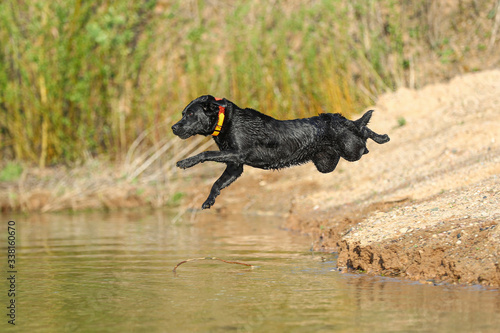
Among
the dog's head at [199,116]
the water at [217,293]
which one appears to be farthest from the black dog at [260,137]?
the water at [217,293]

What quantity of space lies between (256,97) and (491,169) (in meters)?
8.02

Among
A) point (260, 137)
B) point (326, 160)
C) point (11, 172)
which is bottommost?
point (326, 160)

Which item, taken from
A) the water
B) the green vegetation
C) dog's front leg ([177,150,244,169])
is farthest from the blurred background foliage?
dog's front leg ([177,150,244,169])

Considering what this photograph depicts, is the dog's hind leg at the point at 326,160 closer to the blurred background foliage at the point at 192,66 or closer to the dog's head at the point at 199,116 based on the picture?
the dog's head at the point at 199,116

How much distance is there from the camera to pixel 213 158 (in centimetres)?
756

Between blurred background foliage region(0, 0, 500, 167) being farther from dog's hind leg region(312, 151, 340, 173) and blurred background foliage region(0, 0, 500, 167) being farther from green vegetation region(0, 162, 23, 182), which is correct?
dog's hind leg region(312, 151, 340, 173)

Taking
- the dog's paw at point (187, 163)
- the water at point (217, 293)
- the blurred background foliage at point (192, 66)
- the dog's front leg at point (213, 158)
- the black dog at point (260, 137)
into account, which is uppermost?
the blurred background foliage at point (192, 66)

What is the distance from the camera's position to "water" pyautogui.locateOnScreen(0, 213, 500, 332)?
593cm

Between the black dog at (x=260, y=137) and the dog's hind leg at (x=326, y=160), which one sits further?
the dog's hind leg at (x=326, y=160)

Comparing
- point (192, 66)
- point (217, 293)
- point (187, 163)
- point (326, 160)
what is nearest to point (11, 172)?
point (192, 66)

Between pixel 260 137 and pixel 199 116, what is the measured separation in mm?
659

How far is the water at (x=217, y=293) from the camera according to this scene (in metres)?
5.93

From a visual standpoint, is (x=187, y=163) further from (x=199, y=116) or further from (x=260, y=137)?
(x=260, y=137)

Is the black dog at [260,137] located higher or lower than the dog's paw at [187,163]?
higher
